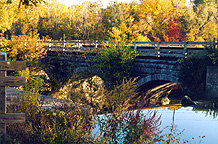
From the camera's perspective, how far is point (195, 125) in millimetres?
9617

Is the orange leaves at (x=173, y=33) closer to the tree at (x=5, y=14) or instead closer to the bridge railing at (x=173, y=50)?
the tree at (x=5, y=14)

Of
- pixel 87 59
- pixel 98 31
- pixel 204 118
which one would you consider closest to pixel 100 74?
pixel 87 59

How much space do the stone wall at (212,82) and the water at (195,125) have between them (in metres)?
1.58

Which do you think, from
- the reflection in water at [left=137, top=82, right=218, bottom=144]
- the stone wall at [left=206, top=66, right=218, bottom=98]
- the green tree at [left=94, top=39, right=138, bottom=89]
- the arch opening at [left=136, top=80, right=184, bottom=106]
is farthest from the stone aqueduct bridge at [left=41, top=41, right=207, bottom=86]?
the reflection in water at [left=137, top=82, right=218, bottom=144]

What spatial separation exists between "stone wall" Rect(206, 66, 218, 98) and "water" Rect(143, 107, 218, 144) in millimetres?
1585

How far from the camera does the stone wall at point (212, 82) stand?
43.1 ft

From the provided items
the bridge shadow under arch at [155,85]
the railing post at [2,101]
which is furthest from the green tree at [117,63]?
the railing post at [2,101]

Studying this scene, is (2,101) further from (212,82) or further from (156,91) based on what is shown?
(156,91)

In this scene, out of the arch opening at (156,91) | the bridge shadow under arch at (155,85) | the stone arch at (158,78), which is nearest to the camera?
the stone arch at (158,78)

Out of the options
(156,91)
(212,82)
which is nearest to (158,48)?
(212,82)

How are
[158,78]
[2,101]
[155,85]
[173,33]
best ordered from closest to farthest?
1. [2,101]
2. [158,78]
3. [155,85]
4. [173,33]

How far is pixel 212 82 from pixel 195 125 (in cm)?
425

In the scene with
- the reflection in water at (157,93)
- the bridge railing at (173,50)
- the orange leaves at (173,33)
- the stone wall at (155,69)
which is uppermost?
the orange leaves at (173,33)

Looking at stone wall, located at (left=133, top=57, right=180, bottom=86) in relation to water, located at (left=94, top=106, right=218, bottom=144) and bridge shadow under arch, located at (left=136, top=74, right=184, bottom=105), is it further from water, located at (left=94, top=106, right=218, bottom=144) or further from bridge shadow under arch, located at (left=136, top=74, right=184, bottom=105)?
water, located at (left=94, top=106, right=218, bottom=144)
